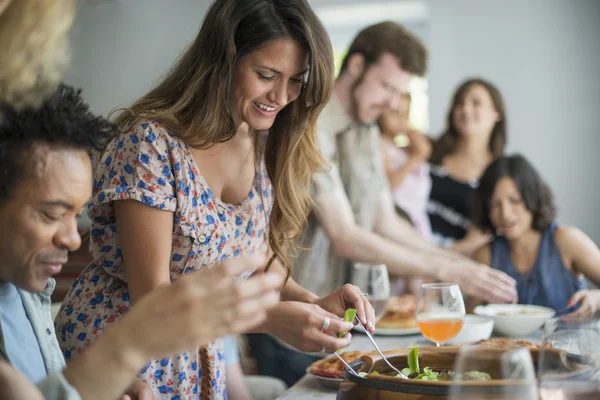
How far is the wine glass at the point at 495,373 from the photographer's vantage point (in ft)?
2.41

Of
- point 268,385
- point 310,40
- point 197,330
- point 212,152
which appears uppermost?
point 310,40

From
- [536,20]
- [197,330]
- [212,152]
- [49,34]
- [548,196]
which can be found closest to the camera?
[197,330]

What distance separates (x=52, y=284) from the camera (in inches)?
48.6

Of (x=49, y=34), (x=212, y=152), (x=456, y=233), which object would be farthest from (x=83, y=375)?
(x=456, y=233)

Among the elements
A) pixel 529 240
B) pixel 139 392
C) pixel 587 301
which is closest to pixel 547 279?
pixel 529 240

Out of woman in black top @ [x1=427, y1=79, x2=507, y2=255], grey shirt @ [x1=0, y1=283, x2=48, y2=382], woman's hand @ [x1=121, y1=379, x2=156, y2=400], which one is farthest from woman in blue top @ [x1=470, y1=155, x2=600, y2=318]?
grey shirt @ [x1=0, y1=283, x2=48, y2=382]

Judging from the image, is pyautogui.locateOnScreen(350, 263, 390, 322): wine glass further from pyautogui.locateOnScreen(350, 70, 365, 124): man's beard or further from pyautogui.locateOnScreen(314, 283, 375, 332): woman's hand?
pyautogui.locateOnScreen(350, 70, 365, 124): man's beard

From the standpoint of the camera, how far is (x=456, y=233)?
4309mm

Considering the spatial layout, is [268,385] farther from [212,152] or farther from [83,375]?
[83,375]

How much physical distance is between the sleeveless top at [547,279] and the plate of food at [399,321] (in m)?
0.69

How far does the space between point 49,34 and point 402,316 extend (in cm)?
135

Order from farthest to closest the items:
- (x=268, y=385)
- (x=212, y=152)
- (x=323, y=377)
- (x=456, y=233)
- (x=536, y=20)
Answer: (x=536, y=20) < (x=456, y=233) < (x=268, y=385) < (x=212, y=152) < (x=323, y=377)

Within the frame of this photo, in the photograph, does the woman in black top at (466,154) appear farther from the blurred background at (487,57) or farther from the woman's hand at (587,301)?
the woman's hand at (587,301)

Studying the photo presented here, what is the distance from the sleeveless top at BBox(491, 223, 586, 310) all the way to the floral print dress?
1.46m
